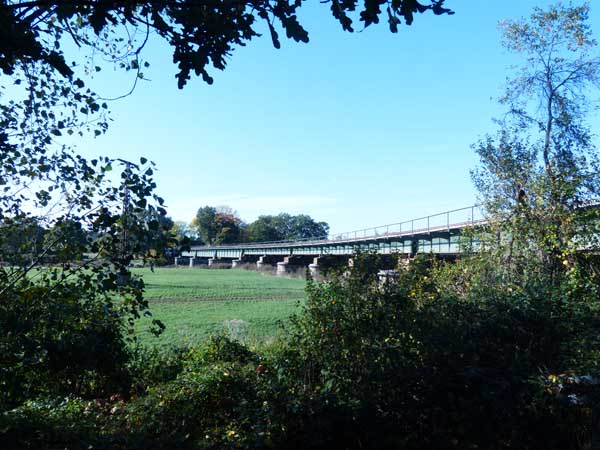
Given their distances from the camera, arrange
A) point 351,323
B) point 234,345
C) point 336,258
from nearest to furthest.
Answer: point 351,323 < point 336,258 < point 234,345

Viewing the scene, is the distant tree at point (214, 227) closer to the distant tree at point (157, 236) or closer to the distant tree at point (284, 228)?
the distant tree at point (284, 228)

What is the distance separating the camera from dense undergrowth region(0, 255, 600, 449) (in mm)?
5488

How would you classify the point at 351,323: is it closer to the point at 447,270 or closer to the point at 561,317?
the point at 561,317

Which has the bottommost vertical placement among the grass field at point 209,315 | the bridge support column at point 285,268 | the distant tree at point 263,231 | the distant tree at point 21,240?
the grass field at point 209,315

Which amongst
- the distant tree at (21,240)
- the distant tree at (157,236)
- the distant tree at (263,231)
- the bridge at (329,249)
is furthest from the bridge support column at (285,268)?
the distant tree at (263,231)

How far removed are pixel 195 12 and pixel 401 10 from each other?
1642 mm

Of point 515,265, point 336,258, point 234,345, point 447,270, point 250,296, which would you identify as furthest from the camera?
point 250,296

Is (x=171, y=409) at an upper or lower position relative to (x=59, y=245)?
lower

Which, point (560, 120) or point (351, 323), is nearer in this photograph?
point (351, 323)

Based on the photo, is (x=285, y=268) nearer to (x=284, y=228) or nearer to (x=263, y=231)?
(x=263, y=231)

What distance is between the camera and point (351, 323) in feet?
20.7

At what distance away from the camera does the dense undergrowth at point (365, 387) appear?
5488 millimetres

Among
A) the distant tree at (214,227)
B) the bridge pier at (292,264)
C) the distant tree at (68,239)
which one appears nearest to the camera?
the distant tree at (68,239)

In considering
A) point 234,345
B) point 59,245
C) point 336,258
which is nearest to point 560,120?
point 336,258
